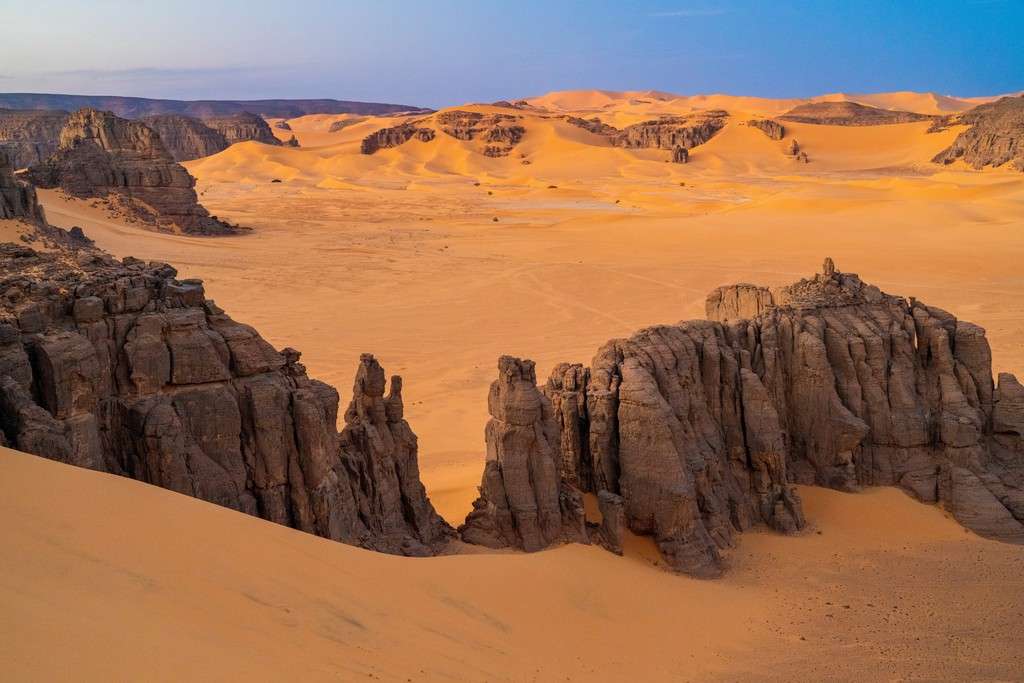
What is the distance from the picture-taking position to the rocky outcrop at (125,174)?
45.7 meters

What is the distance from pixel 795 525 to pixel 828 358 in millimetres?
2692

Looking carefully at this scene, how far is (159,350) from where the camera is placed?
353 inches

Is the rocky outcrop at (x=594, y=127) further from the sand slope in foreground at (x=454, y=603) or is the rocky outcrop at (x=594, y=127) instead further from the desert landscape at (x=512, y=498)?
the sand slope in foreground at (x=454, y=603)

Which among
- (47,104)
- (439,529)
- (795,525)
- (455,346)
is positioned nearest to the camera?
(439,529)

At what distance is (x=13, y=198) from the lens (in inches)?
981

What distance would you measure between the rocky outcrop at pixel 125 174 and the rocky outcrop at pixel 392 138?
62980mm

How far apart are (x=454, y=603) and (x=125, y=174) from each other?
4555cm

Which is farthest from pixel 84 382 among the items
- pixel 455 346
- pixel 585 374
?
pixel 455 346

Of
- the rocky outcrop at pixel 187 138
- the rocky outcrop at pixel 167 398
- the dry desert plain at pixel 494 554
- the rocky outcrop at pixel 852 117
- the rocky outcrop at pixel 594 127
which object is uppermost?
the rocky outcrop at pixel 852 117

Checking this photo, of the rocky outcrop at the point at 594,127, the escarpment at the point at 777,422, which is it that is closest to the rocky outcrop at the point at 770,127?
the rocky outcrop at the point at 594,127

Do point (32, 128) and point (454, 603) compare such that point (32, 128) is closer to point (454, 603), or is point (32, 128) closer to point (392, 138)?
point (392, 138)

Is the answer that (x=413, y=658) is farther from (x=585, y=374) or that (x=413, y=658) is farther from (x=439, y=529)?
(x=585, y=374)

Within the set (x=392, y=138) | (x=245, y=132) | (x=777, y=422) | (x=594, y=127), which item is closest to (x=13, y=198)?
(x=777, y=422)

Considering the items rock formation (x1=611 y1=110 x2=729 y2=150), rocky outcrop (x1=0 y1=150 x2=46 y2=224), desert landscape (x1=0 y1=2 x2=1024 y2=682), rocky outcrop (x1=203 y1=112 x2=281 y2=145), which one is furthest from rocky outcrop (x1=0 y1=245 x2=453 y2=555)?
rocky outcrop (x1=203 y1=112 x2=281 y2=145)
